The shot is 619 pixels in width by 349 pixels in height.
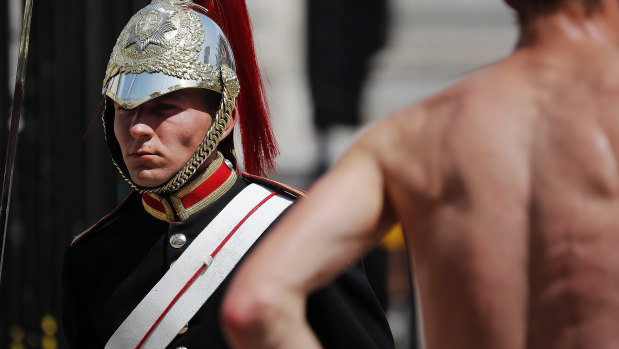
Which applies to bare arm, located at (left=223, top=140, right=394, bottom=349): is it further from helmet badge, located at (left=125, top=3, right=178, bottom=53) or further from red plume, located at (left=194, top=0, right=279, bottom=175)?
red plume, located at (left=194, top=0, right=279, bottom=175)

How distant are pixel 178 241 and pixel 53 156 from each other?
11.0 feet

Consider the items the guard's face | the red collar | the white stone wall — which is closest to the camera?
the guard's face

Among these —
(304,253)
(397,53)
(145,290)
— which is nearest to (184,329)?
(145,290)

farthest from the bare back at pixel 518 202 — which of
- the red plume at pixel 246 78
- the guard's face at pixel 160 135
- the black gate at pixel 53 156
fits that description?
the black gate at pixel 53 156

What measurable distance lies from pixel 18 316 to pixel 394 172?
463 centimetres

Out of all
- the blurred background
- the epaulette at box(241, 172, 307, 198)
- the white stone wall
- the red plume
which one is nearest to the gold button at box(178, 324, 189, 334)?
the epaulette at box(241, 172, 307, 198)

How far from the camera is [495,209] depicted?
158cm

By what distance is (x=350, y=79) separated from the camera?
28.8ft

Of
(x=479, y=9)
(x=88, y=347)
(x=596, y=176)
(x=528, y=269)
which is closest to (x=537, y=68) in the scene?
(x=596, y=176)

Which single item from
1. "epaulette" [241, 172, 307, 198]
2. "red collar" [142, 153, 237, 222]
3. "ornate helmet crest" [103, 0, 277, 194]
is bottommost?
"epaulette" [241, 172, 307, 198]

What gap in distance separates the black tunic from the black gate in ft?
9.27

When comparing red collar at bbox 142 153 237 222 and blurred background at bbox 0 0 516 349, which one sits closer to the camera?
red collar at bbox 142 153 237 222

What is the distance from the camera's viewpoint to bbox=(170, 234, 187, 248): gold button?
2.72m

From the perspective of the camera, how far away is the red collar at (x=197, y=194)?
276 centimetres
